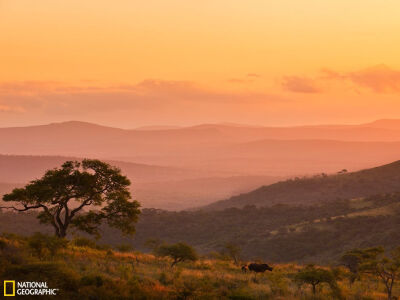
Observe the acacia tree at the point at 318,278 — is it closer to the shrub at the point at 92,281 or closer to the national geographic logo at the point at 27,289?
the shrub at the point at 92,281

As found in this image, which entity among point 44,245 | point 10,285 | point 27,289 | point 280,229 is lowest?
point 280,229

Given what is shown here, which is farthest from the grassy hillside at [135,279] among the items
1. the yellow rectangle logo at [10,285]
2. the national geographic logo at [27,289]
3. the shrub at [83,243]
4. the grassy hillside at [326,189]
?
the grassy hillside at [326,189]

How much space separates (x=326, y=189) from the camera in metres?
134

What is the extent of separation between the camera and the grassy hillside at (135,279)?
19250 mm

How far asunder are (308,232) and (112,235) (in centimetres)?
3674

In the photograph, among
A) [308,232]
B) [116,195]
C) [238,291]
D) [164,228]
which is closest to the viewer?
[238,291]

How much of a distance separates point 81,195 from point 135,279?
13.2m

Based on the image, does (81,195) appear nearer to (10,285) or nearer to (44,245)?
(44,245)

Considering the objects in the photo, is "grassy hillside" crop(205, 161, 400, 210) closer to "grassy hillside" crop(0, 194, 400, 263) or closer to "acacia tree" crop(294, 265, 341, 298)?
"grassy hillside" crop(0, 194, 400, 263)

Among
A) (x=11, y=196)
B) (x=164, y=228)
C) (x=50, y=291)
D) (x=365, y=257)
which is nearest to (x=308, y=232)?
(x=164, y=228)

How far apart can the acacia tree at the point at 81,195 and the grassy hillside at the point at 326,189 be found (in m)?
90.1

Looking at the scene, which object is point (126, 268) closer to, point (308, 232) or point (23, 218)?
point (308, 232)

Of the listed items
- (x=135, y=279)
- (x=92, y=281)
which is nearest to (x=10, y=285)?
(x=92, y=281)

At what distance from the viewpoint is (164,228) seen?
3895 inches
